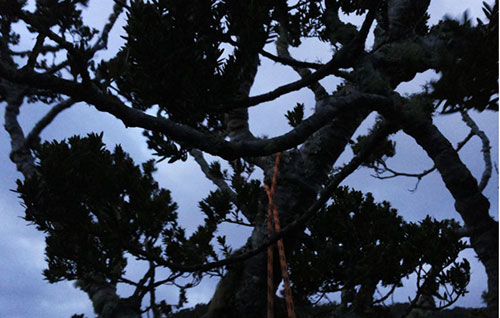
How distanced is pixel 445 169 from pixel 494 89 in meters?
0.84

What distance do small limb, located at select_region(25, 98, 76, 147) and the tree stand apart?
13.5 ft

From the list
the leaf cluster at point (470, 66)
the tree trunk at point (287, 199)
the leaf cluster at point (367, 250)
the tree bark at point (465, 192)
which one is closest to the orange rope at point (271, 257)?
the tree trunk at point (287, 199)

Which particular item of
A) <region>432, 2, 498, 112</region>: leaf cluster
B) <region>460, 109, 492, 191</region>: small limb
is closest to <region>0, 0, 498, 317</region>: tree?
<region>432, 2, 498, 112</region>: leaf cluster

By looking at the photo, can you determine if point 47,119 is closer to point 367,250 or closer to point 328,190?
point 367,250

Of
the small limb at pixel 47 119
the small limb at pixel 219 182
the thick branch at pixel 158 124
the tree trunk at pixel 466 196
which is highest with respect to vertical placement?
the small limb at pixel 47 119

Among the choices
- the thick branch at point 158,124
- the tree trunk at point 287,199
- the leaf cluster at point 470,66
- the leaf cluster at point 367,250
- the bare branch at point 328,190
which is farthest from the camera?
the leaf cluster at point 367,250

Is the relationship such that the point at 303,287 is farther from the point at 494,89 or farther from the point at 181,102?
the point at 494,89

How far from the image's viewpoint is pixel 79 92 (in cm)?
200

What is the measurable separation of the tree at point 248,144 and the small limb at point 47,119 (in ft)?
13.5

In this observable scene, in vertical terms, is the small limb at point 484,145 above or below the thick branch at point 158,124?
above

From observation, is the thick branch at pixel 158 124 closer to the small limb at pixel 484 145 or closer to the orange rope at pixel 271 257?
the orange rope at pixel 271 257

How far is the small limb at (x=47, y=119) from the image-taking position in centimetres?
754

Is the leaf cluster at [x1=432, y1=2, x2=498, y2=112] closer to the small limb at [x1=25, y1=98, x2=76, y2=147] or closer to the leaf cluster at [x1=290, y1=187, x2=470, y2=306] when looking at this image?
the leaf cluster at [x1=290, y1=187, x2=470, y2=306]

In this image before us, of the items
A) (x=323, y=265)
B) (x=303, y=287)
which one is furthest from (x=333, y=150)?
(x=303, y=287)
